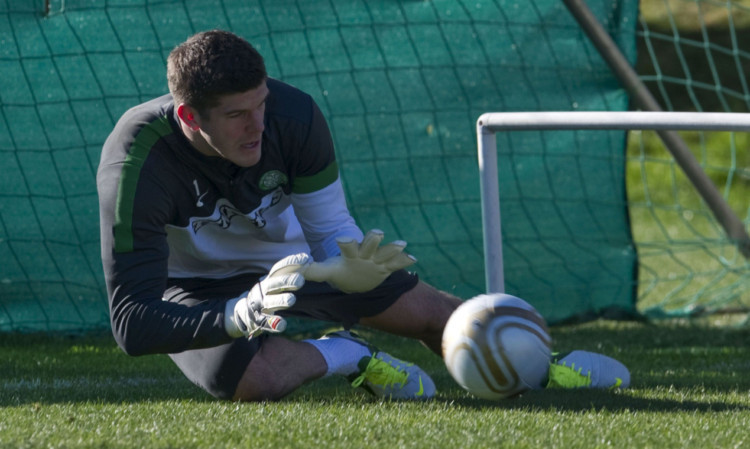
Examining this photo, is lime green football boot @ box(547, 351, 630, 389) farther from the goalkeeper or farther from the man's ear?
the man's ear

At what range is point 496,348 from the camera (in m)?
3.24

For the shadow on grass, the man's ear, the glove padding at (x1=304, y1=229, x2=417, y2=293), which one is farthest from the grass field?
the man's ear

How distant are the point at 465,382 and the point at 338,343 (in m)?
0.55

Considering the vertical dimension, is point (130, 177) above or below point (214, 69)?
below

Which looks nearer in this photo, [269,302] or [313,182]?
[269,302]

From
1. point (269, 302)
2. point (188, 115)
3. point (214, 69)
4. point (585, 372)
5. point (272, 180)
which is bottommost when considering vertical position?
point (585, 372)

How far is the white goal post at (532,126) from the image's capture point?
11.9 ft

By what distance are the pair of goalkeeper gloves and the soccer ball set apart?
11.0 inches

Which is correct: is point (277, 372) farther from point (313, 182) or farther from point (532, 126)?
point (532, 126)

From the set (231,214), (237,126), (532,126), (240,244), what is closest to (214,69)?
(237,126)

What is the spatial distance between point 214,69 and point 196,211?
1.84ft

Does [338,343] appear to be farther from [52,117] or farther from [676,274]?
[676,274]

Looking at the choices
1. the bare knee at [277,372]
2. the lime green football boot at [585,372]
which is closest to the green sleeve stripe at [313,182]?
the bare knee at [277,372]

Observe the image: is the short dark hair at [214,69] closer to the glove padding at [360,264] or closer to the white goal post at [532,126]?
the glove padding at [360,264]
